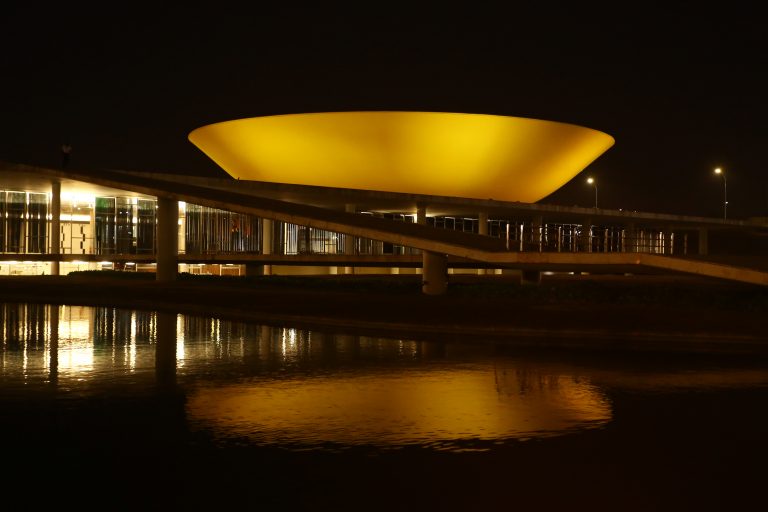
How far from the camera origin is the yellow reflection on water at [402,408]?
8211 millimetres

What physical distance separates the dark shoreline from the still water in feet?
6.77

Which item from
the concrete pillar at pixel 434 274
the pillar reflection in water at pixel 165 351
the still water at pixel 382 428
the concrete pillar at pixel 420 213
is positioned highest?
the concrete pillar at pixel 420 213

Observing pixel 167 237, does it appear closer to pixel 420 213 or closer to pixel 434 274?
pixel 434 274

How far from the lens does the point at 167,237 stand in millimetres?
33562

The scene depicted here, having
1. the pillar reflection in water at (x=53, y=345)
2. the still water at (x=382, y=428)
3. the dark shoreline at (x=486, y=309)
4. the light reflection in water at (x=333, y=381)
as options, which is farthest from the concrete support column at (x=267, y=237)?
the still water at (x=382, y=428)

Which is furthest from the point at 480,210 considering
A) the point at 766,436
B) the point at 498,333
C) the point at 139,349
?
the point at 766,436

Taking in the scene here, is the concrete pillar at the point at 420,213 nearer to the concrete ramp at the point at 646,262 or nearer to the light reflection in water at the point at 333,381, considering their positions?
the concrete ramp at the point at 646,262

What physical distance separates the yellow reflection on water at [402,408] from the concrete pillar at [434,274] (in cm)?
1480

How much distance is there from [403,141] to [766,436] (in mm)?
39715

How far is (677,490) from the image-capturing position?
21.2 ft

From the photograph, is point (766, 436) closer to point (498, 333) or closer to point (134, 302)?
point (498, 333)

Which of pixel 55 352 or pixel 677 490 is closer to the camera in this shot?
pixel 677 490

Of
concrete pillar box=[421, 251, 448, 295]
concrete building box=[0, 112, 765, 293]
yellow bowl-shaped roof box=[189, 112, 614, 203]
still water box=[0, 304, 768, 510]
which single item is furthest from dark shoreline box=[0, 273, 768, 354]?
yellow bowl-shaped roof box=[189, 112, 614, 203]

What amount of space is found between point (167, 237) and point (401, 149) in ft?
55.1
